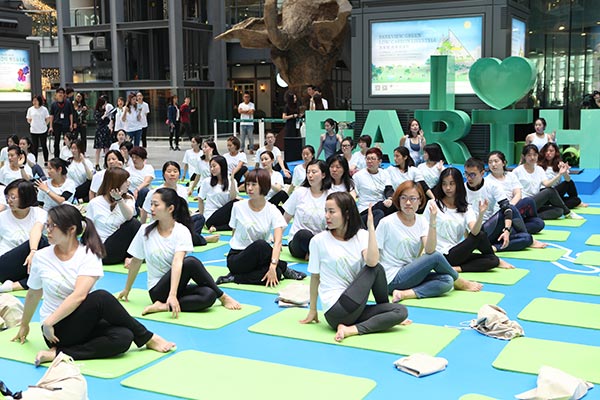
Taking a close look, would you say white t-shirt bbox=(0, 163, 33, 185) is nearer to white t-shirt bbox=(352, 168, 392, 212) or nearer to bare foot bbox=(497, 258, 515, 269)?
white t-shirt bbox=(352, 168, 392, 212)

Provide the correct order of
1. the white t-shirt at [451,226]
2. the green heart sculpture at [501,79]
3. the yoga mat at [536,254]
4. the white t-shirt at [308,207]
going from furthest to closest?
1. the green heart sculpture at [501,79]
2. the yoga mat at [536,254]
3. the white t-shirt at [308,207]
4. the white t-shirt at [451,226]

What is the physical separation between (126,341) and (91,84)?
25230 millimetres

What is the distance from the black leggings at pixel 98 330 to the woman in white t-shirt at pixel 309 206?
10.2 feet

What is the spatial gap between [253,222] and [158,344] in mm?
2015

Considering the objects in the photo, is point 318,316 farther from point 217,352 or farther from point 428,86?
point 428,86

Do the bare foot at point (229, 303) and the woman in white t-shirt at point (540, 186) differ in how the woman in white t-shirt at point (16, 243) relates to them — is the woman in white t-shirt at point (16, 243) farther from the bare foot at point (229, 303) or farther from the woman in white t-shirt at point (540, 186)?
the woman in white t-shirt at point (540, 186)

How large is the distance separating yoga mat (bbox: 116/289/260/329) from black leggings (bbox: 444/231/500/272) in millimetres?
2097

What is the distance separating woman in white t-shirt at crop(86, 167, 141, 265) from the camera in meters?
7.28

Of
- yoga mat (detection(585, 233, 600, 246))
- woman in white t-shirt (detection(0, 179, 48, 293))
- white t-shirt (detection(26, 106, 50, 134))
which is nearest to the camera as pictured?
woman in white t-shirt (detection(0, 179, 48, 293))

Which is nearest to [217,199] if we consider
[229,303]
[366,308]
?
[229,303]

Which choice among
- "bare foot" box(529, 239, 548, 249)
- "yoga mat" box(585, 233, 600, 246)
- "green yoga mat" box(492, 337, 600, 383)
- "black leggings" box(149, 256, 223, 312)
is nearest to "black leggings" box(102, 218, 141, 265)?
"black leggings" box(149, 256, 223, 312)

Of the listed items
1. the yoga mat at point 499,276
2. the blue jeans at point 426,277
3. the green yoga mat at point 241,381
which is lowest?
the green yoga mat at point 241,381

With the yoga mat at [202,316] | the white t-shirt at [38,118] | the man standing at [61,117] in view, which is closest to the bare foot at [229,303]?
the yoga mat at [202,316]

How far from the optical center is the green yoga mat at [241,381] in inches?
162
